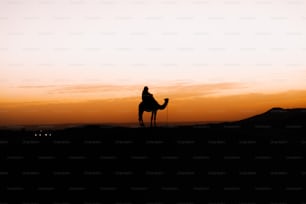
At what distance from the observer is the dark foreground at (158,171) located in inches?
269

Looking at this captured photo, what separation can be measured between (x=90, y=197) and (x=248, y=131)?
6.25 metres

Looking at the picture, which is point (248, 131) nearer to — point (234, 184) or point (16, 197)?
point (234, 184)

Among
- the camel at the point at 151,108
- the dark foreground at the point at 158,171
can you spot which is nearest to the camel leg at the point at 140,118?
the camel at the point at 151,108

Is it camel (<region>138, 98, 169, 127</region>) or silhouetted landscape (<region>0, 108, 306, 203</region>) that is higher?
camel (<region>138, 98, 169, 127</region>)

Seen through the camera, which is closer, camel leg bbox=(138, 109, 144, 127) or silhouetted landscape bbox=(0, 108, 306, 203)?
silhouetted landscape bbox=(0, 108, 306, 203)

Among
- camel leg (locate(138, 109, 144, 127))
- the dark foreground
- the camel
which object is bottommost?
the dark foreground

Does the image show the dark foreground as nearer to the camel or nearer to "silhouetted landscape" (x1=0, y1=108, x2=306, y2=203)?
"silhouetted landscape" (x1=0, y1=108, x2=306, y2=203)

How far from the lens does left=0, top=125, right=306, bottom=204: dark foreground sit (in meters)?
6.84

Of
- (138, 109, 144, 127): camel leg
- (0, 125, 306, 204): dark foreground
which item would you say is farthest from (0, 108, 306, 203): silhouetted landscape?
(138, 109, 144, 127): camel leg

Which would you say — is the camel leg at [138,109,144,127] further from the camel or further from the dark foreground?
the dark foreground

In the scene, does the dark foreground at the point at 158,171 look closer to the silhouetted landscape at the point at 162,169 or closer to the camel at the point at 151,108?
the silhouetted landscape at the point at 162,169

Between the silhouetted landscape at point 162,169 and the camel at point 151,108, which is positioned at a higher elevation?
the camel at point 151,108

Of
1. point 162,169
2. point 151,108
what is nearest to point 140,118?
point 151,108

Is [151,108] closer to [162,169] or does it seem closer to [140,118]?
[140,118]
